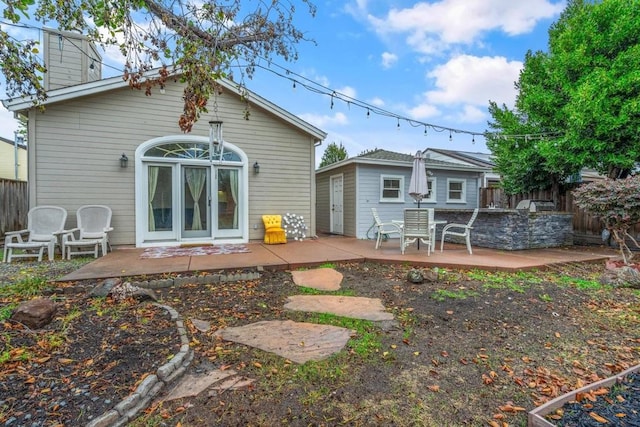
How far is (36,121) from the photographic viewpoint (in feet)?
22.0

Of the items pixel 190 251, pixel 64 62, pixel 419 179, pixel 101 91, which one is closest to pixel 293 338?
pixel 190 251

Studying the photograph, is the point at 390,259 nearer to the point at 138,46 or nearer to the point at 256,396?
the point at 256,396

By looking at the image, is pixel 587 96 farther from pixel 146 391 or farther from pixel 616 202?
pixel 146 391

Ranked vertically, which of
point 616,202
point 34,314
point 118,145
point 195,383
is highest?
point 118,145

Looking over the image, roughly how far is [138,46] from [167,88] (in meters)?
4.64

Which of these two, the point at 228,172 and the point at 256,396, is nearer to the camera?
→ the point at 256,396

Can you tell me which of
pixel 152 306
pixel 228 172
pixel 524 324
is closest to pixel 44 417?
pixel 152 306

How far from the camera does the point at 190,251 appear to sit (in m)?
6.92

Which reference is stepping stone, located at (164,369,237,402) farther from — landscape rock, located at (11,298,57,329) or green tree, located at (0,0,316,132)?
green tree, located at (0,0,316,132)

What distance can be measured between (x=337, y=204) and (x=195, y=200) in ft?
17.0

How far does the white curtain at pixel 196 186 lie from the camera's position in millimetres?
7947

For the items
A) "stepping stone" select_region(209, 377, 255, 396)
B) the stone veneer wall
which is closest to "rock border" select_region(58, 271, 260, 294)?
"stepping stone" select_region(209, 377, 255, 396)

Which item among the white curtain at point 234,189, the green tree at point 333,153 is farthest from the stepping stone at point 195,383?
the green tree at point 333,153

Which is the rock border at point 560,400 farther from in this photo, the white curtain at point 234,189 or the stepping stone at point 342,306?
the white curtain at point 234,189
